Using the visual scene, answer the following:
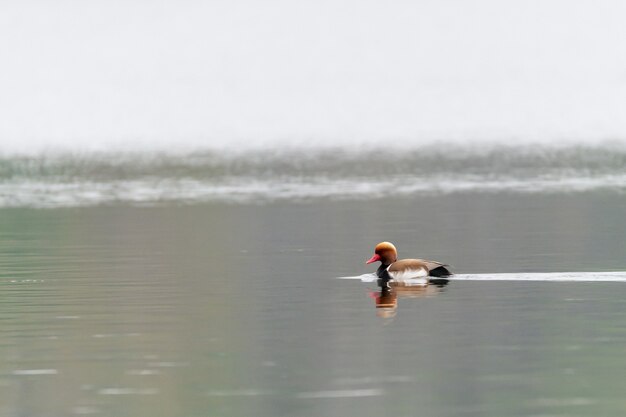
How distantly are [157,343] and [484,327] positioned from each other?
4.25m

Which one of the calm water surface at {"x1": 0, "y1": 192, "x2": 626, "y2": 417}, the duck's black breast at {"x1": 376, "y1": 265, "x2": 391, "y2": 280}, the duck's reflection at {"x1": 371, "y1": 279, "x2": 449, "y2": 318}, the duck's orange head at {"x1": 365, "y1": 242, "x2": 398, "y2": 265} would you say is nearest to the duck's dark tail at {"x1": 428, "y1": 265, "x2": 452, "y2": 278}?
the duck's reflection at {"x1": 371, "y1": 279, "x2": 449, "y2": 318}

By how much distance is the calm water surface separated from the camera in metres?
20.4

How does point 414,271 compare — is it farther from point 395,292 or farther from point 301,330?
point 301,330

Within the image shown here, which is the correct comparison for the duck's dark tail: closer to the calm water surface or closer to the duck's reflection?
the duck's reflection

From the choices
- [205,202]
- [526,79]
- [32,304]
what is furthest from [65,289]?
[526,79]

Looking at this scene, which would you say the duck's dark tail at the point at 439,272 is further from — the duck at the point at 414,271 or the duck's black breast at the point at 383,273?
the duck's black breast at the point at 383,273

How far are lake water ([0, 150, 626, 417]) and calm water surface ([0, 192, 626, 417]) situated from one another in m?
0.05

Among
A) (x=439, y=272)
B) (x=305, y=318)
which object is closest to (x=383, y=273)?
(x=439, y=272)

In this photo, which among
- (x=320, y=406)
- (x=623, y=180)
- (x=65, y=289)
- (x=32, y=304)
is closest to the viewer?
(x=320, y=406)

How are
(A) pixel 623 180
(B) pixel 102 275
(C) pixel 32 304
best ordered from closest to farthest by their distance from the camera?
(C) pixel 32 304 → (B) pixel 102 275 → (A) pixel 623 180

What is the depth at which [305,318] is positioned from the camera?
1024 inches

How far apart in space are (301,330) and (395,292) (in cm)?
477

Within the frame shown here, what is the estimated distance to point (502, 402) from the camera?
19953mm

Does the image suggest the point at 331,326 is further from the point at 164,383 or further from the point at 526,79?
the point at 526,79
